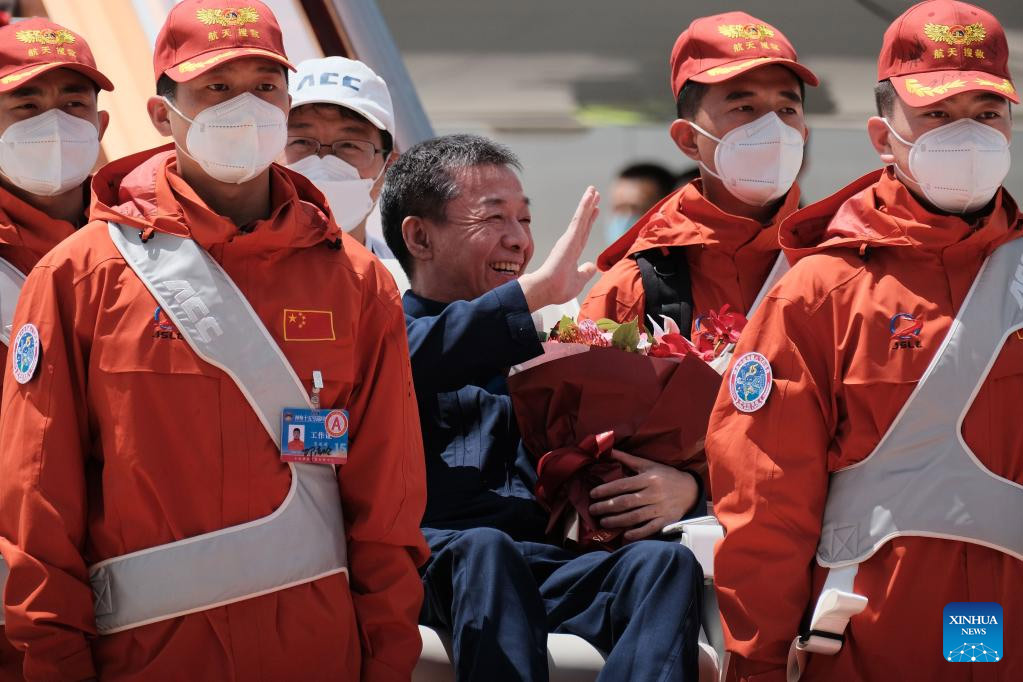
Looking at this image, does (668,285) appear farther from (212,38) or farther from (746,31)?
(212,38)

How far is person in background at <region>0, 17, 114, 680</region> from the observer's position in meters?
4.06

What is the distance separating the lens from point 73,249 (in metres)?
3.32

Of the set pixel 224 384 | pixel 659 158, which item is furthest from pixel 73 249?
pixel 659 158

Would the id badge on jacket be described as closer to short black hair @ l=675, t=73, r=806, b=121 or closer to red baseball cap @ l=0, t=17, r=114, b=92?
red baseball cap @ l=0, t=17, r=114, b=92

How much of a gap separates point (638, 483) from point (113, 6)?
407cm

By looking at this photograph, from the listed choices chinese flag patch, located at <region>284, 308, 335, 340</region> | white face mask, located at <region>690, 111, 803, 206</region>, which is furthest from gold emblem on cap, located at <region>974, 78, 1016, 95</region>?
chinese flag patch, located at <region>284, 308, 335, 340</region>

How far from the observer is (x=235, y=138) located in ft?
11.1

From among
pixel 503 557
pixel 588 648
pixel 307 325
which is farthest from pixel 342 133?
pixel 588 648

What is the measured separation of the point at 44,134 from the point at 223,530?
56.5 inches

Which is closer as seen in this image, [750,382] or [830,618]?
[830,618]

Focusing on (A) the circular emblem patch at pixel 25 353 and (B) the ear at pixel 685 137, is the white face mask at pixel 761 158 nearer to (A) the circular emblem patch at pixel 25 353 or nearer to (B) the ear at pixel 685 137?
(B) the ear at pixel 685 137

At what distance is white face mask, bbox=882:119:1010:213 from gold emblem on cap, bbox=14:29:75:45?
2.26m

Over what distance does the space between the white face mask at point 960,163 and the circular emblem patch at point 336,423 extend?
132 centimetres

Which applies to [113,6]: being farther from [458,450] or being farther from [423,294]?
[458,450]
